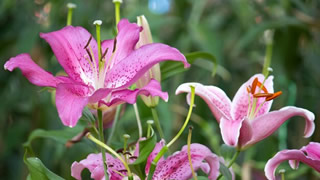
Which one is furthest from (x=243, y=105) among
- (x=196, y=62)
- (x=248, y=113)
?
(x=196, y=62)

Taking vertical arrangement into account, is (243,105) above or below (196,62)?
above

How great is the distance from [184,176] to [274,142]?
2.32 feet

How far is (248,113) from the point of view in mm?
411

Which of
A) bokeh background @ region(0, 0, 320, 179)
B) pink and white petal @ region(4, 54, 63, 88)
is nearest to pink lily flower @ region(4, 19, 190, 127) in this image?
pink and white petal @ region(4, 54, 63, 88)

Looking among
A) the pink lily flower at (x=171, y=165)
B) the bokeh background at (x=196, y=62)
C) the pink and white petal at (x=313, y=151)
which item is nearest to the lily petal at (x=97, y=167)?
the pink lily flower at (x=171, y=165)

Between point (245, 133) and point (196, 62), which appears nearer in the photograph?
point (245, 133)

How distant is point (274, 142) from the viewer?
1061 millimetres

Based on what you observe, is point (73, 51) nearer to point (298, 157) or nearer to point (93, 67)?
point (93, 67)

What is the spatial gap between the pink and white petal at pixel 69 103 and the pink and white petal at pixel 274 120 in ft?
0.36

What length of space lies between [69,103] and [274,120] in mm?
126

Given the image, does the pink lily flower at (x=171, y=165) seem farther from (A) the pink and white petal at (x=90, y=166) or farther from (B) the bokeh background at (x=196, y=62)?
(B) the bokeh background at (x=196, y=62)

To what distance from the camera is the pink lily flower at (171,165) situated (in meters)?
0.37

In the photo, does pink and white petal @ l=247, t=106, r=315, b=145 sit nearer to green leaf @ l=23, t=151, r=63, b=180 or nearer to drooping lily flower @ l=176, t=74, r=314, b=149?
drooping lily flower @ l=176, t=74, r=314, b=149

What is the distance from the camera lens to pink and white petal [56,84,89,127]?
0.32 meters
